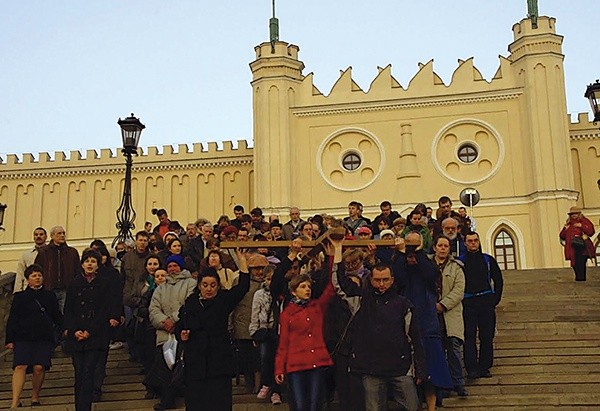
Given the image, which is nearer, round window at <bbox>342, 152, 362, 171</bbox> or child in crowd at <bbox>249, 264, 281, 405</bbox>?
child in crowd at <bbox>249, 264, 281, 405</bbox>

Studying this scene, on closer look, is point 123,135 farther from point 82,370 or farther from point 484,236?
point 484,236

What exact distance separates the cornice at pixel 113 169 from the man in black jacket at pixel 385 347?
27.3m

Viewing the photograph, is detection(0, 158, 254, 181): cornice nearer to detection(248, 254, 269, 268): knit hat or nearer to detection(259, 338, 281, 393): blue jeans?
detection(259, 338, 281, 393): blue jeans

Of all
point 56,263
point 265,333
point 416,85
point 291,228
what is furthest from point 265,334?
point 416,85

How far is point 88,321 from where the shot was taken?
892cm

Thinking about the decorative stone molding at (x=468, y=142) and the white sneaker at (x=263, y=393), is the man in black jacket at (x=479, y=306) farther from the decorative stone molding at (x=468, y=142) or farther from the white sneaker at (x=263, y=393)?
the decorative stone molding at (x=468, y=142)

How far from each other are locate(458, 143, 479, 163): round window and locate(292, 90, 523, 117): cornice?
1.67m

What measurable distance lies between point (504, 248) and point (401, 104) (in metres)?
6.64

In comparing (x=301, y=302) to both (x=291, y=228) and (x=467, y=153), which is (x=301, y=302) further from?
(x=467, y=153)

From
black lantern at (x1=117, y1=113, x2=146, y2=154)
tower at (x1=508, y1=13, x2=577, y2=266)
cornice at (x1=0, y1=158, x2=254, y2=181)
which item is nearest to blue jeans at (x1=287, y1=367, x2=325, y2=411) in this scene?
black lantern at (x1=117, y1=113, x2=146, y2=154)

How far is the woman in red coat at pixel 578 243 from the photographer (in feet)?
49.6

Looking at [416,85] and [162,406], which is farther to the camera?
[416,85]

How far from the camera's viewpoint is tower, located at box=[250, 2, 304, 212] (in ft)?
98.6

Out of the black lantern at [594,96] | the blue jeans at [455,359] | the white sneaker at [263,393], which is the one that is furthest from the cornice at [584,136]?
the white sneaker at [263,393]
